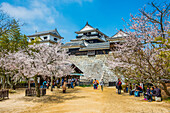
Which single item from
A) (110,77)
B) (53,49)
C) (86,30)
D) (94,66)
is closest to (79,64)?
(94,66)

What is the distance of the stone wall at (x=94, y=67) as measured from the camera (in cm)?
3003

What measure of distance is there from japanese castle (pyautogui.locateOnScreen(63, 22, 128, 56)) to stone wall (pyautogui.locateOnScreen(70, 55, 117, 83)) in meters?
1.28

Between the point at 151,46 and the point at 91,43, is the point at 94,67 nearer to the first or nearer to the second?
the point at 91,43

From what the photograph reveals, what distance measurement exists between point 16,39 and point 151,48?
628 inches

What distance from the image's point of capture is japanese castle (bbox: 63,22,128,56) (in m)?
33.1

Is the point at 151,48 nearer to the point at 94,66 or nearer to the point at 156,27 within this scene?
the point at 156,27

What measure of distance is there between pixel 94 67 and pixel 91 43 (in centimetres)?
814

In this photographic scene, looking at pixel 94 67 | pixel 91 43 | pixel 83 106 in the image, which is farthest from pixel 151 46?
pixel 91 43

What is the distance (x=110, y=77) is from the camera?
1154 inches

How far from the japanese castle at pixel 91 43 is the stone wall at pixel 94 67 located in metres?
1.28

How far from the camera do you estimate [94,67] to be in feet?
109

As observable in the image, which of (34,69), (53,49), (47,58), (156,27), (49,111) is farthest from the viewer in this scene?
(53,49)

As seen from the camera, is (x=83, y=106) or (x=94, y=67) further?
(x=94, y=67)

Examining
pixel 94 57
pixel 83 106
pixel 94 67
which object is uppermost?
pixel 94 57
